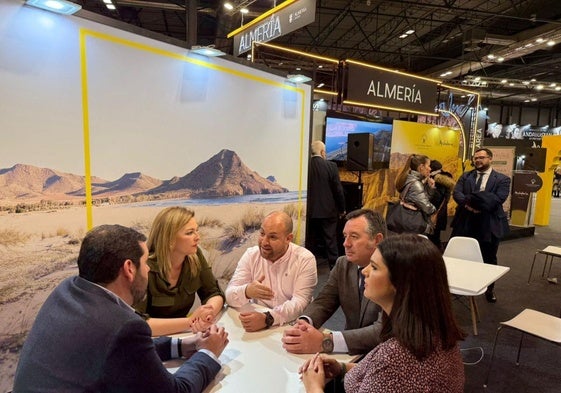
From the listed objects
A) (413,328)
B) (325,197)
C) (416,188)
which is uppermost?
(416,188)

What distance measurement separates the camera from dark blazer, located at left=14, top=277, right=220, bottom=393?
0.99 m

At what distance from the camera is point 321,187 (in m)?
5.14

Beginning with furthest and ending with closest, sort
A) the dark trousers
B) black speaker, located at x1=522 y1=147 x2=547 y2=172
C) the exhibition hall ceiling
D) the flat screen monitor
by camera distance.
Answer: black speaker, located at x1=522 y1=147 x2=547 y2=172, the exhibition hall ceiling, the flat screen monitor, the dark trousers

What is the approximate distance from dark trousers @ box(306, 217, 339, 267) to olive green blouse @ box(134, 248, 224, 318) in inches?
130

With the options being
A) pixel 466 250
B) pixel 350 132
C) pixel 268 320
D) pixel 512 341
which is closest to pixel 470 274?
pixel 466 250

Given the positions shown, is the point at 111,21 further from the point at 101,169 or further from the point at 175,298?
the point at 175,298

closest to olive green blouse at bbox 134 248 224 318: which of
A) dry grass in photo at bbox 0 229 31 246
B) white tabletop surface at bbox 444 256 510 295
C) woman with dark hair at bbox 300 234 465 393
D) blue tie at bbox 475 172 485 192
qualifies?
dry grass in photo at bbox 0 229 31 246

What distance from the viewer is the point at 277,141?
3787 millimetres

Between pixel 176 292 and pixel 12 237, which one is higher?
pixel 12 237

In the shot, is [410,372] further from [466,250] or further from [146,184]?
[466,250]

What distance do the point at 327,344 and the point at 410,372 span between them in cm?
63

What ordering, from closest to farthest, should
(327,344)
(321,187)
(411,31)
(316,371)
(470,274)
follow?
(316,371) → (327,344) → (470,274) → (321,187) → (411,31)

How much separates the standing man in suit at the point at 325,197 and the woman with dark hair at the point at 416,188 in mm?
948

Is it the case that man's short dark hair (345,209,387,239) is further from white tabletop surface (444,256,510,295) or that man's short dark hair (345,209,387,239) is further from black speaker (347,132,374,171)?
black speaker (347,132,374,171)
